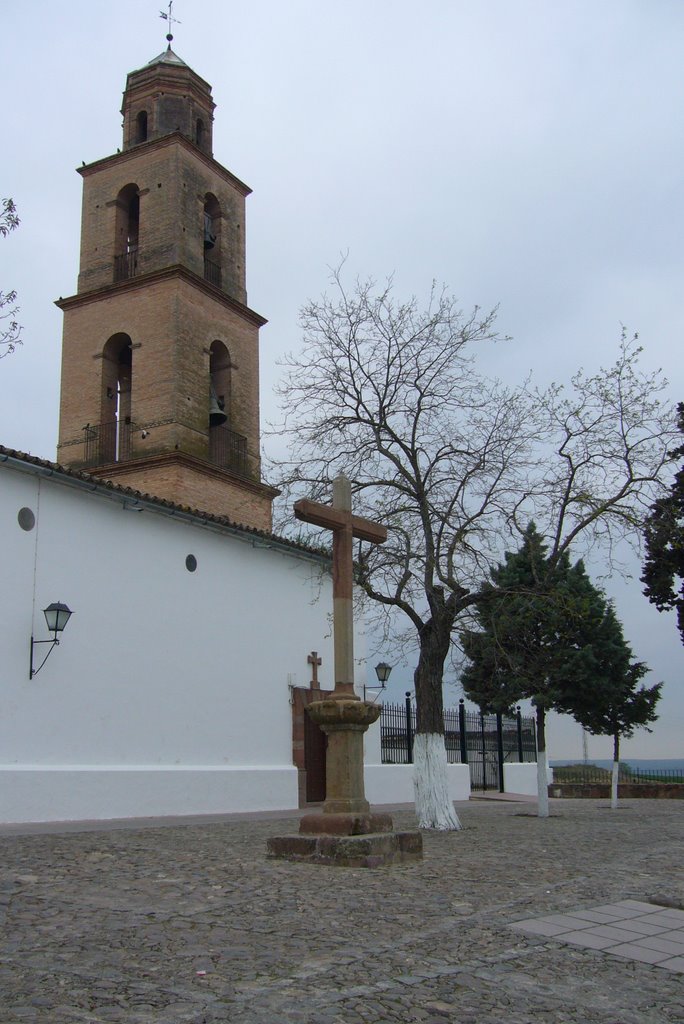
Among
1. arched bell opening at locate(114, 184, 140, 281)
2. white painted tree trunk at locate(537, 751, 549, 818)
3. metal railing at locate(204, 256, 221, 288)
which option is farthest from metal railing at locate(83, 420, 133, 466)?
white painted tree trunk at locate(537, 751, 549, 818)

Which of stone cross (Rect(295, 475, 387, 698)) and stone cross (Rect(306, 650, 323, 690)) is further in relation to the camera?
stone cross (Rect(306, 650, 323, 690))

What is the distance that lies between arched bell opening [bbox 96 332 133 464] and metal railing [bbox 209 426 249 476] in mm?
1877

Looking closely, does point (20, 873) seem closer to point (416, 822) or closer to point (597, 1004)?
point (597, 1004)

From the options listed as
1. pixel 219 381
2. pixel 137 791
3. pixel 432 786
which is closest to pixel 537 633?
pixel 432 786

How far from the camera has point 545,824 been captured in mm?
14219

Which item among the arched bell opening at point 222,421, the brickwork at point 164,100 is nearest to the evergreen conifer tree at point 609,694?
the arched bell opening at point 222,421

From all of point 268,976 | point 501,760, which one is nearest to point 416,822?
point 268,976

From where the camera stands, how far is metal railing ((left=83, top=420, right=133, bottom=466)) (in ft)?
65.5

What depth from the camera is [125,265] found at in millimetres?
21344

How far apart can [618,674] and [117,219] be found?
15.1 meters

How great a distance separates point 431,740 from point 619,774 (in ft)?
52.4

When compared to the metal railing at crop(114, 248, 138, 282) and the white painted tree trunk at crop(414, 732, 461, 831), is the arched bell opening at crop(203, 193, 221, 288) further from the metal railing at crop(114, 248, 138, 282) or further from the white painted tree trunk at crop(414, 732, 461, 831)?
the white painted tree trunk at crop(414, 732, 461, 831)

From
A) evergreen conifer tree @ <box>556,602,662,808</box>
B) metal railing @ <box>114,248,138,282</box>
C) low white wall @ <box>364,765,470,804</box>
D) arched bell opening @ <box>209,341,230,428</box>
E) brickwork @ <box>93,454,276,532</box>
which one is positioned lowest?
low white wall @ <box>364,765,470,804</box>

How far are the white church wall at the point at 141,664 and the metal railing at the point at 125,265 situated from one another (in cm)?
823
